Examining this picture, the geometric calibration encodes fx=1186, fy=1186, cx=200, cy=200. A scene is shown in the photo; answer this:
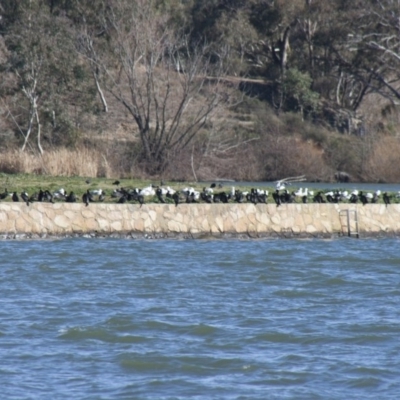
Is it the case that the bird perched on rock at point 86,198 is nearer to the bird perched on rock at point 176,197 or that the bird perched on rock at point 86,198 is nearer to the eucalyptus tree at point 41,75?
the bird perched on rock at point 176,197

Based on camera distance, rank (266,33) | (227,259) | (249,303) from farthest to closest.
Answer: (266,33) → (227,259) → (249,303)

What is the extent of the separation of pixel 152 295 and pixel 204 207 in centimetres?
728

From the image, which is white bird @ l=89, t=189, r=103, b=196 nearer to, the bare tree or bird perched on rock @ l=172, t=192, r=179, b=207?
bird perched on rock @ l=172, t=192, r=179, b=207

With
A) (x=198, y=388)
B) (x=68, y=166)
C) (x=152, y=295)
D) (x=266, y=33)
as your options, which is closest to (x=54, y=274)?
(x=152, y=295)

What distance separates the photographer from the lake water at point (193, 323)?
11.8 m

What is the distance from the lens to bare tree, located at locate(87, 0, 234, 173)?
1713 inches

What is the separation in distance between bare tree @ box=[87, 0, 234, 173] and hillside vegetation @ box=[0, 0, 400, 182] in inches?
3.7

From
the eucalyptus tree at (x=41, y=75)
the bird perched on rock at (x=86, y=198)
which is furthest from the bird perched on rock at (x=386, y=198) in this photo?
the eucalyptus tree at (x=41, y=75)

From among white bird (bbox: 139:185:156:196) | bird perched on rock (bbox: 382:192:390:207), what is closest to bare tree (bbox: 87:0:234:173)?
bird perched on rock (bbox: 382:192:390:207)

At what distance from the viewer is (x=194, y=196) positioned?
82.6 ft

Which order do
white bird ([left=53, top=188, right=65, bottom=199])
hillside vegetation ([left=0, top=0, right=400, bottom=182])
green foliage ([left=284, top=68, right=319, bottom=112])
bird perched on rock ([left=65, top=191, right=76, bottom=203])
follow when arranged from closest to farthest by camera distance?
1. bird perched on rock ([left=65, top=191, right=76, bottom=203])
2. white bird ([left=53, top=188, right=65, bottom=199])
3. hillside vegetation ([left=0, top=0, right=400, bottom=182])
4. green foliage ([left=284, top=68, right=319, bottom=112])

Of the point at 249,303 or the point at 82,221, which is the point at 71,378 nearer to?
the point at 249,303

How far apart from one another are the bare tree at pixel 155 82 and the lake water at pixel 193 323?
20.0m

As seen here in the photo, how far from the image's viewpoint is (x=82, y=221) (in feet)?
78.7
